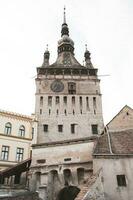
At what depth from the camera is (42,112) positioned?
34.2 m

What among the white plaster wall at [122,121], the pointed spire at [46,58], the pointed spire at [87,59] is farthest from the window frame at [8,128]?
the pointed spire at [87,59]

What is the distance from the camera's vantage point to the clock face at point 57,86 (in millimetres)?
36438

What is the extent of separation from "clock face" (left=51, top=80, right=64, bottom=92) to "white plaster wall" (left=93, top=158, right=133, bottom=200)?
21.2 meters

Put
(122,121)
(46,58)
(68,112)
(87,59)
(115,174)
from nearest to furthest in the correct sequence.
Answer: (115,174), (122,121), (68,112), (46,58), (87,59)

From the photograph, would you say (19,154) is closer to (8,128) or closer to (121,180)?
(8,128)

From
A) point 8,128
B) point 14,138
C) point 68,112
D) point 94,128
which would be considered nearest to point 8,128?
point 8,128

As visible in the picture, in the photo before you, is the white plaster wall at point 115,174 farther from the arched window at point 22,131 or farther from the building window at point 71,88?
the building window at point 71,88

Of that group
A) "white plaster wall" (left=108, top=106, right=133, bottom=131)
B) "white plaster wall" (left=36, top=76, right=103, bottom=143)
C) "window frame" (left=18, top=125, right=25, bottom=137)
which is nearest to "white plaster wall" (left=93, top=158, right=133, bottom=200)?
"white plaster wall" (left=108, top=106, right=133, bottom=131)

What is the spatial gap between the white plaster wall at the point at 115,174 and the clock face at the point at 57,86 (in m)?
21.2

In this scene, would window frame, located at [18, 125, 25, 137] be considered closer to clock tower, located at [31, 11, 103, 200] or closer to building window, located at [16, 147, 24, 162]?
building window, located at [16, 147, 24, 162]

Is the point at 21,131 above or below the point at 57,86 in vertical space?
below

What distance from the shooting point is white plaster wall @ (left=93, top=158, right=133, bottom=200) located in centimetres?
1525

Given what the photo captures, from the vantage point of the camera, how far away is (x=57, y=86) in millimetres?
36812

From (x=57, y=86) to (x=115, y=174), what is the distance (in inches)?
887
